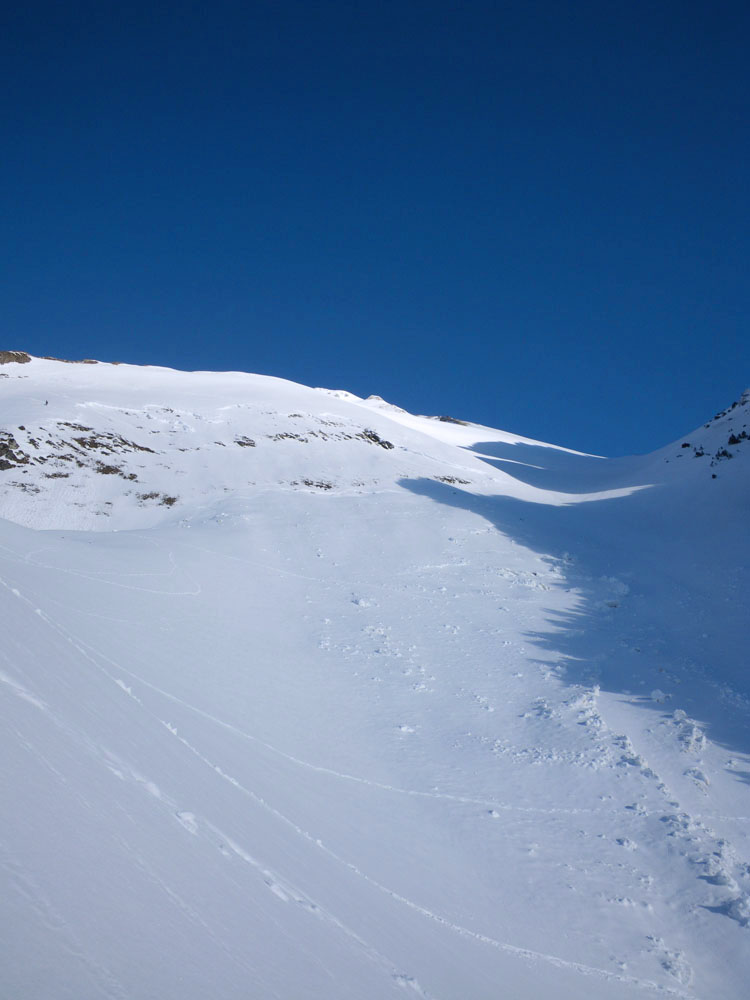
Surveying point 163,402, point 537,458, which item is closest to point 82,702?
point 163,402

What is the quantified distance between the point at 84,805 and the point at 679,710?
7.42 metres

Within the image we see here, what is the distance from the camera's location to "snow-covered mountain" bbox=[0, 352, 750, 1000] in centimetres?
330

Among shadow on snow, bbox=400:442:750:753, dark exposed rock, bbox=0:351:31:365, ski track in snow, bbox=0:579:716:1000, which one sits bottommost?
ski track in snow, bbox=0:579:716:1000

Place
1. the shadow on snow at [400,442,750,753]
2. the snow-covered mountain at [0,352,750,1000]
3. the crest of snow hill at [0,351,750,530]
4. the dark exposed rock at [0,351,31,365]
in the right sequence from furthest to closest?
the dark exposed rock at [0,351,31,365] < the crest of snow hill at [0,351,750,530] < the shadow on snow at [400,442,750,753] < the snow-covered mountain at [0,352,750,1000]

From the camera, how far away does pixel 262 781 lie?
18.1ft

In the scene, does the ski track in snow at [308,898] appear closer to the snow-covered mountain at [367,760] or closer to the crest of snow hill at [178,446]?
the snow-covered mountain at [367,760]

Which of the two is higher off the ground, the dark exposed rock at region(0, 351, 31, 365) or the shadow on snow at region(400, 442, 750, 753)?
the dark exposed rock at region(0, 351, 31, 365)

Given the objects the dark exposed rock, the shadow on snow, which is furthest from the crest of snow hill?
the shadow on snow

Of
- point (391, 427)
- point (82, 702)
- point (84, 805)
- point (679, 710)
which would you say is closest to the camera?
point (84, 805)

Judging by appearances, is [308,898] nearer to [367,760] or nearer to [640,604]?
[367,760]

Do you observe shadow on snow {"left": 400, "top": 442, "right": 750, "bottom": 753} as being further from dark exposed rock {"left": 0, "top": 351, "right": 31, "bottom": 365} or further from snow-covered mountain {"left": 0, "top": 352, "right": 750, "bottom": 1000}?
dark exposed rock {"left": 0, "top": 351, "right": 31, "bottom": 365}

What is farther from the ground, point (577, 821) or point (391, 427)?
point (391, 427)

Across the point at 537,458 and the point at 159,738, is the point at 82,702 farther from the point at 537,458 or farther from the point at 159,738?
the point at 537,458

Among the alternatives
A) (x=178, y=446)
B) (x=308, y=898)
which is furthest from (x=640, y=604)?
(x=178, y=446)
